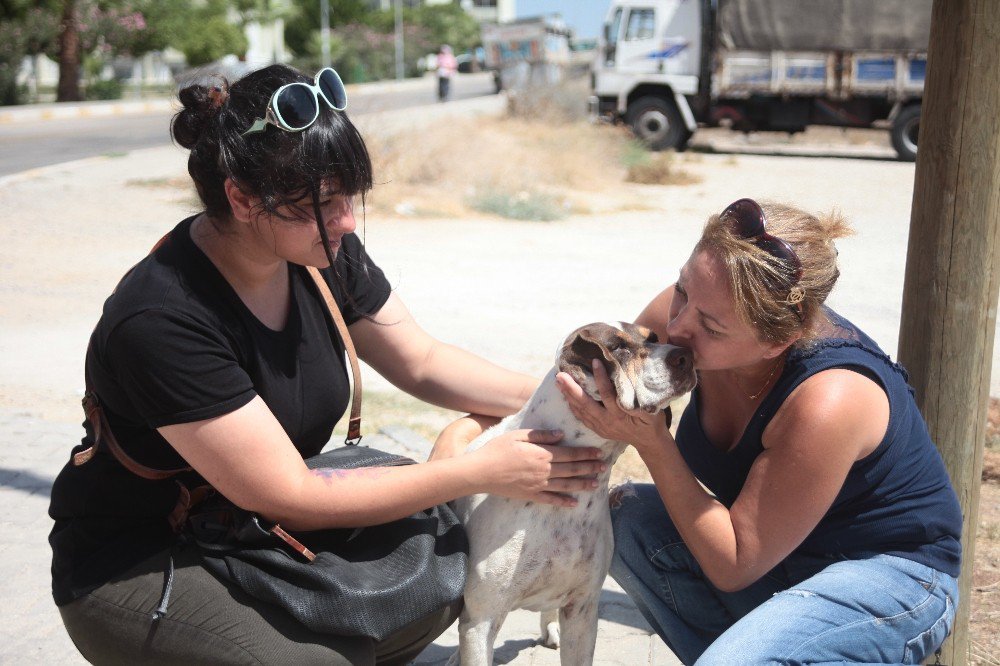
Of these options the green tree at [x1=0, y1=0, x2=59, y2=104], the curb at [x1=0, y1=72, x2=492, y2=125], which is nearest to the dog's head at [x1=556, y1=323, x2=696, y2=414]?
the curb at [x1=0, y1=72, x2=492, y2=125]

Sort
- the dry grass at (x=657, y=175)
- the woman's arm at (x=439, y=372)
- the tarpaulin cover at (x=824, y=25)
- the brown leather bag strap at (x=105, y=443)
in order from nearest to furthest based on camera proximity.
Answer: the brown leather bag strap at (x=105, y=443) → the woman's arm at (x=439, y=372) → the dry grass at (x=657, y=175) → the tarpaulin cover at (x=824, y=25)

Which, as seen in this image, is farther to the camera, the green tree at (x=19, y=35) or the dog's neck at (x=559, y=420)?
the green tree at (x=19, y=35)

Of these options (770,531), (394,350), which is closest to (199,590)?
(394,350)

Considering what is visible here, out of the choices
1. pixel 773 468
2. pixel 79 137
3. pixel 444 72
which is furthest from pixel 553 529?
pixel 444 72

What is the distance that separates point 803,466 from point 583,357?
577mm

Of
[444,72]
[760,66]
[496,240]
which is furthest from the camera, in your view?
[444,72]

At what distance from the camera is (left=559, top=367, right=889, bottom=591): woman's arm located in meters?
2.24

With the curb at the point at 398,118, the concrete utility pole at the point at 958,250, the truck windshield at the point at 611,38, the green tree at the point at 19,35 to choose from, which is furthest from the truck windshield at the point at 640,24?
the green tree at the point at 19,35

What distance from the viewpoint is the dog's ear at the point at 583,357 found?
95.0 inches

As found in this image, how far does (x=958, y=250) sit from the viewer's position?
8.82 ft

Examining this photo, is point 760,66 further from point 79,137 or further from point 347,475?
point 347,475

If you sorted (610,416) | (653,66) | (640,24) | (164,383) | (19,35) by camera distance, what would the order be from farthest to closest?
(19,35) < (640,24) < (653,66) < (610,416) < (164,383)

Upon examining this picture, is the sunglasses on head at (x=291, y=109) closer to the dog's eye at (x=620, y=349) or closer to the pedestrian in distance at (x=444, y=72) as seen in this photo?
the dog's eye at (x=620, y=349)

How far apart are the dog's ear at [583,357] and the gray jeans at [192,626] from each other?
0.81m
